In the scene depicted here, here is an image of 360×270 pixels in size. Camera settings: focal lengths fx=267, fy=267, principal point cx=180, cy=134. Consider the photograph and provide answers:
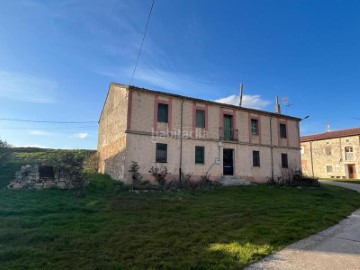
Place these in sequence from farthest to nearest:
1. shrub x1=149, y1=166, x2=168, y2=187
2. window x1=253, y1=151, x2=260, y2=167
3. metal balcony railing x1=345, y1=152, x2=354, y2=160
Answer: metal balcony railing x1=345, y1=152, x2=354, y2=160 → window x1=253, y1=151, x2=260, y2=167 → shrub x1=149, y1=166, x2=168, y2=187

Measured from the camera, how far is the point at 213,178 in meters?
19.1

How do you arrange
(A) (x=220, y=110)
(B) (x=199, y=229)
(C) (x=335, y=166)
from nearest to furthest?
(B) (x=199, y=229), (A) (x=220, y=110), (C) (x=335, y=166)

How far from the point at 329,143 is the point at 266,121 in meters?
19.7

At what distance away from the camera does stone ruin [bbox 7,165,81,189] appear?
1425 cm

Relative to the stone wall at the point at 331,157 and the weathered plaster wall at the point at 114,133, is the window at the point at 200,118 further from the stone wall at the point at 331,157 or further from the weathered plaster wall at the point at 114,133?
the stone wall at the point at 331,157

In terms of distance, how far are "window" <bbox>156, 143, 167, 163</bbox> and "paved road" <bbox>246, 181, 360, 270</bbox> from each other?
37.1ft

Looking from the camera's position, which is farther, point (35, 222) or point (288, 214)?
point (288, 214)

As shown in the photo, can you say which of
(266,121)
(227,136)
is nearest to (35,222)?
(227,136)

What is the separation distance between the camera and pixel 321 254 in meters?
5.53

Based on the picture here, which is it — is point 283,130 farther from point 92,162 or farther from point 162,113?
point 92,162

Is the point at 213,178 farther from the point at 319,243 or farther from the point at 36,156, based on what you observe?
the point at 36,156

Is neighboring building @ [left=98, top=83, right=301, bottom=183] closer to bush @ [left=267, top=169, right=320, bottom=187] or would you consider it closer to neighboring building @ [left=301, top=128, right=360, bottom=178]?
bush @ [left=267, top=169, right=320, bottom=187]

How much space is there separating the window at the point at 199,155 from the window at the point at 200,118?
5.28ft

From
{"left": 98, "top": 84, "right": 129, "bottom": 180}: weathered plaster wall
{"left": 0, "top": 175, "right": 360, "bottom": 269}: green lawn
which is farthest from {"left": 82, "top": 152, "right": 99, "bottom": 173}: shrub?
{"left": 0, "top": 175, "right": 360, "bottom": 269}: green lawn
